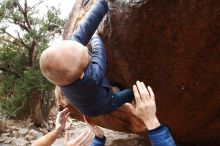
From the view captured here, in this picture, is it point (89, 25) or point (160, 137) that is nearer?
point (160, 137)

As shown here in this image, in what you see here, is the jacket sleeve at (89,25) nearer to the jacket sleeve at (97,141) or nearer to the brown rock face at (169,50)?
the brown rock face at (169,50)

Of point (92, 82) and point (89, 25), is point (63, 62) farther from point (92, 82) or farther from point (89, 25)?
point (89, 25)

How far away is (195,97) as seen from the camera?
177 inches

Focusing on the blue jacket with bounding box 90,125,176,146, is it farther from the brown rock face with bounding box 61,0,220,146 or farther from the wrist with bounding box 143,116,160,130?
the brown rock face with bounding box 61,0,220,146

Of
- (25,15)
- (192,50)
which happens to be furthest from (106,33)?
(25,15)

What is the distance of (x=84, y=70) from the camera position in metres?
2.89

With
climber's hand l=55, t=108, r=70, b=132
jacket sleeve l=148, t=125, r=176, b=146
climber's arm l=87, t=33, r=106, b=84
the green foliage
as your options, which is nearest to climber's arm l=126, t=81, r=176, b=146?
jacket sleeve l=148, t=125, r=176, b=146

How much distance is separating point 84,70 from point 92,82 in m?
0.16

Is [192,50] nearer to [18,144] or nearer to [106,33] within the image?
[106,33]

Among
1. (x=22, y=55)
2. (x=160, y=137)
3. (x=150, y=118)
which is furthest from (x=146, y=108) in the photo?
(x=22, y=55)

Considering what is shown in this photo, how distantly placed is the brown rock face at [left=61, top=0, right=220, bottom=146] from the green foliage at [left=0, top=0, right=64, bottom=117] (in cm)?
712

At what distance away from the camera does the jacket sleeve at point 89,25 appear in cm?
329

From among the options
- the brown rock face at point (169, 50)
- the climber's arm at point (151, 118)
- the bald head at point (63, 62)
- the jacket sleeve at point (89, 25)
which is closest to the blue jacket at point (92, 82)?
the jacket sleeve at point (89, 25)

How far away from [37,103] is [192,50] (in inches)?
387
